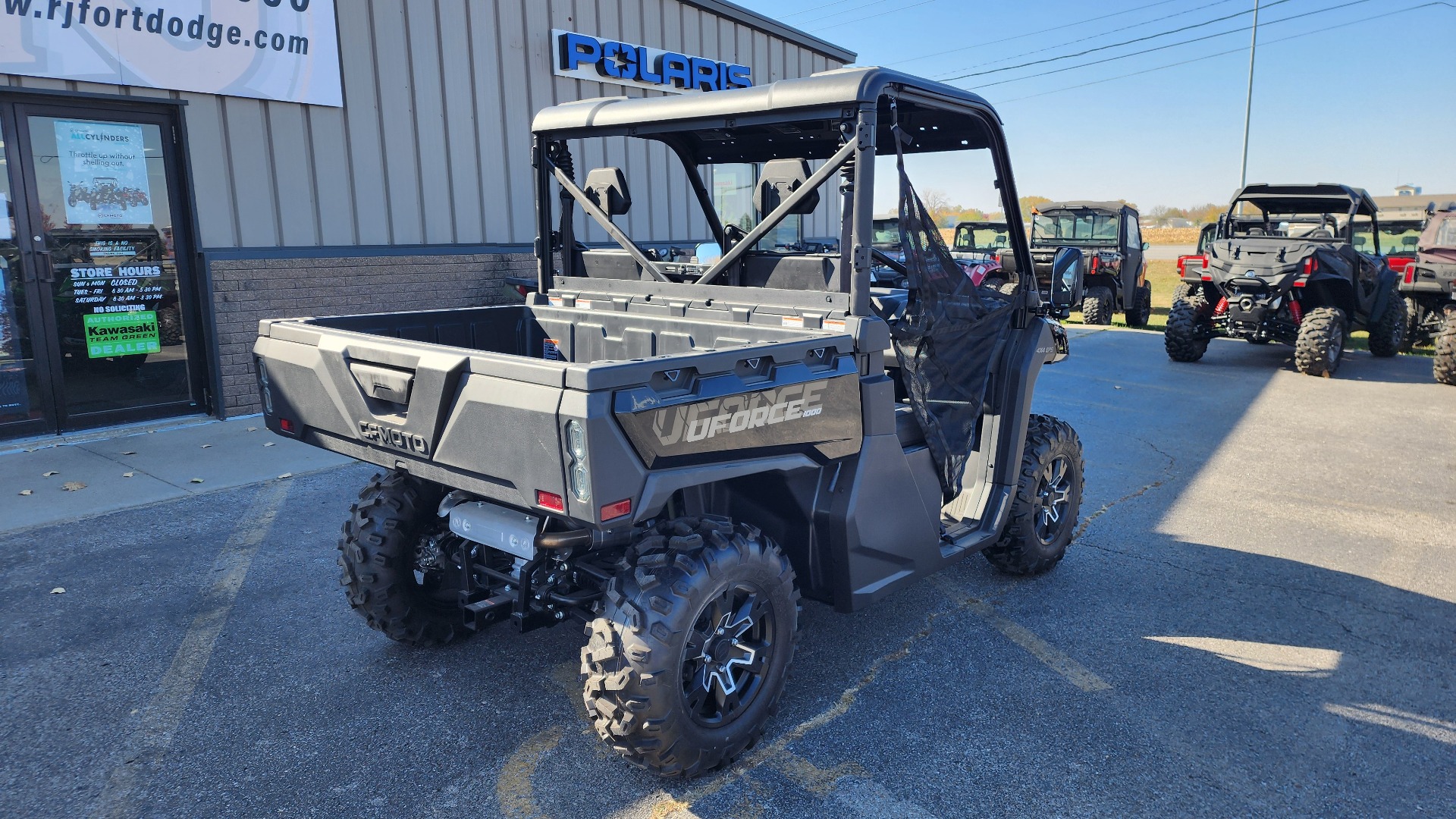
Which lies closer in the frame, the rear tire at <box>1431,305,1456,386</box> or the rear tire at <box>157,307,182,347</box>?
the rear tire at <box>157,307,182,347</box>

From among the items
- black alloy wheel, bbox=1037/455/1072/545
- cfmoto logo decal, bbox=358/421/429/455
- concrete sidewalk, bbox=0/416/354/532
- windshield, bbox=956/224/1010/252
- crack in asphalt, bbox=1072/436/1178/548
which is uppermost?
windshield, bbox=956/224/1010/252

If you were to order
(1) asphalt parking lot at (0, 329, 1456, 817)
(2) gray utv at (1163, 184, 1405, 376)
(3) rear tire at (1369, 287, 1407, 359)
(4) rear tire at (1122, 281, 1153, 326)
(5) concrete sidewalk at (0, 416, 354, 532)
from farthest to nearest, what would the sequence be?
(4) rear tire at (1122, 281, 1153, 326), (3) rear tire at (1369, 287, 1407, 359), (2) gray utv at (1163, 184, 1405, 376), (5) concrete sidewalk at (0, 416, 354, 532), (1) asphalt parking lot at (0, 329, 1456, 817)

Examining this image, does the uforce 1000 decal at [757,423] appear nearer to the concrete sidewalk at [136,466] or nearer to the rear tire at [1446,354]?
the concrete sidewalk at [136,466]

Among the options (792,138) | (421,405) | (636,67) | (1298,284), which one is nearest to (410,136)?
(636,67)

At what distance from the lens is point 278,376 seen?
352cm

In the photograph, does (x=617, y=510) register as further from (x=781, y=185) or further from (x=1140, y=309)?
(x=1140, y=309)

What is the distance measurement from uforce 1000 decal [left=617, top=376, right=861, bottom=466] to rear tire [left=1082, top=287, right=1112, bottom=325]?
557 inches

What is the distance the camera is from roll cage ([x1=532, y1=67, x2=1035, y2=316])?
3271mm

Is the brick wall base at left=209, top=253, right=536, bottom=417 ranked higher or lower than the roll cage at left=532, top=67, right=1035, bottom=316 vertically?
lower

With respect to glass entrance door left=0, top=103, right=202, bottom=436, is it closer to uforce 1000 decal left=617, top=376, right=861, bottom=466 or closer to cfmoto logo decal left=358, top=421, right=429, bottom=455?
cfmoto logo decal left=358, top=421, right=429, bottom=455

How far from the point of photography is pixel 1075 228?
54.5 ft

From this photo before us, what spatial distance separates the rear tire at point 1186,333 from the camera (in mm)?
12094

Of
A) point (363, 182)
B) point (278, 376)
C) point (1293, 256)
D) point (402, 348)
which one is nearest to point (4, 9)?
point (363, 182)

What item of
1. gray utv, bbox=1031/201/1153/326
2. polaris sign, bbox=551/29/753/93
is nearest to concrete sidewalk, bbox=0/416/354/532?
polaris sign, bbox=551/29/753/93
